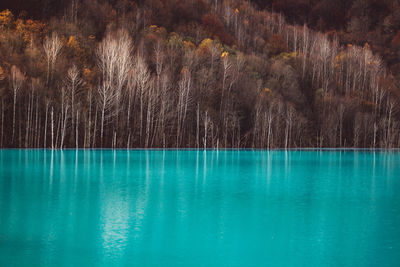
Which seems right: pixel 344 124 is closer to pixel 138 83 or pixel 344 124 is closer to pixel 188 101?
pixel 188 101

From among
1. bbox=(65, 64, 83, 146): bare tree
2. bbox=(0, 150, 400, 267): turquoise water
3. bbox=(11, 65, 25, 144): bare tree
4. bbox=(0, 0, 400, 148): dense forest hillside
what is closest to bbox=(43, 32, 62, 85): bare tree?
bbox=(0, 0, 400, 148): dense forest hillside

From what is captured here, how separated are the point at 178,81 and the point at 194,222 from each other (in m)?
57.3

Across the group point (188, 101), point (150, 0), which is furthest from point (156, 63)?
point (150, 0)

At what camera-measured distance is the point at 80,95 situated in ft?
211

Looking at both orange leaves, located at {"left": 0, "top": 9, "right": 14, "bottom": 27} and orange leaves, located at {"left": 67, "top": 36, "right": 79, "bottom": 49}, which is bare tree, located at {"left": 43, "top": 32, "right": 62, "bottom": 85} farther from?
orange leaves, located at {"left": 0, "top": 9, "right": 14, "bottom": 27}

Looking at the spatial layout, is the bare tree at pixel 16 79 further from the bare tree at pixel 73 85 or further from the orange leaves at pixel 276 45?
the orange leaves at pixel 276 45

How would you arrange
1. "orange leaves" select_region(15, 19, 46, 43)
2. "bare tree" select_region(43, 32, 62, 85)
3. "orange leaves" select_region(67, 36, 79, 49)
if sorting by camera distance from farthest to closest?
"orange leaves" select_region(67, 36, 79, 49)
"orange leaves" select_region(15, 19, 46, 43)
"bare tree" select_region(43, 32, 62, 85)

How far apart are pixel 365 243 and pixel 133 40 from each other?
80.5 metres

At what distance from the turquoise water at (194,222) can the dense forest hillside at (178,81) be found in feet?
112

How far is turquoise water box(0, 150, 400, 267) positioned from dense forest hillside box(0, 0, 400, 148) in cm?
3411

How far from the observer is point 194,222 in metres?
15.6

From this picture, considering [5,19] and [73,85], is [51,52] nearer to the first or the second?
[73,85]

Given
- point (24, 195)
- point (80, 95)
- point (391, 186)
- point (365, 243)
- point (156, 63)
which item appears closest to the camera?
point (365, 243)

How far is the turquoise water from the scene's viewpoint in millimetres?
11711
